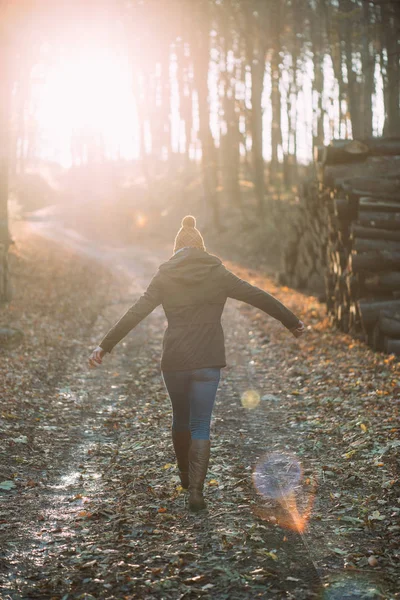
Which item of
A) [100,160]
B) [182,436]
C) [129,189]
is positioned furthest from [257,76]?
[182,436]

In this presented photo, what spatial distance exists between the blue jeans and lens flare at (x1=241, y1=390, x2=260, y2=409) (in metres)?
3.58

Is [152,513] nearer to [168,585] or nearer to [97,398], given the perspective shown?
[168,585]

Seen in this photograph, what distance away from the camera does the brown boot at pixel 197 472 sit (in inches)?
220

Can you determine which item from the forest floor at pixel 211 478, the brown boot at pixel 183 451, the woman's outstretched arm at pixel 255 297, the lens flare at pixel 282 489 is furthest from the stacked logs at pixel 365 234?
the brown boot at pixel 183 451

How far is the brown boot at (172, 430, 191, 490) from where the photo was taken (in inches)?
236

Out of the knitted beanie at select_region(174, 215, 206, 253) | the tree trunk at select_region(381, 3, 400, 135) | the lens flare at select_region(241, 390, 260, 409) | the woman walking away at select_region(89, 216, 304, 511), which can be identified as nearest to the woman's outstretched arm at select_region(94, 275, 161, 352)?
the woman walking away at select_region(89, 216, 304, 511)

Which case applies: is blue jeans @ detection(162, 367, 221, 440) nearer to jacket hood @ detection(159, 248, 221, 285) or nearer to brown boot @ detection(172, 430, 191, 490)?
brown boot @ detection(172, 430, 191, 490)

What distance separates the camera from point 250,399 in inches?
377

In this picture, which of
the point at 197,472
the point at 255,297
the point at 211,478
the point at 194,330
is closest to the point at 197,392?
the point at 194,330

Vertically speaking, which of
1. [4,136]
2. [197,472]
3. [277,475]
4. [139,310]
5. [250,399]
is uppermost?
[4,136]

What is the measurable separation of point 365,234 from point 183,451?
25.8 feet

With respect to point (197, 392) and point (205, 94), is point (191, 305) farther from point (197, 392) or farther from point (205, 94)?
point (205, 94)

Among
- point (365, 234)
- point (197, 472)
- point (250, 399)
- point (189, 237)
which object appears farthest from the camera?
point (365, 234)

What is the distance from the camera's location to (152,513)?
18.4ft
